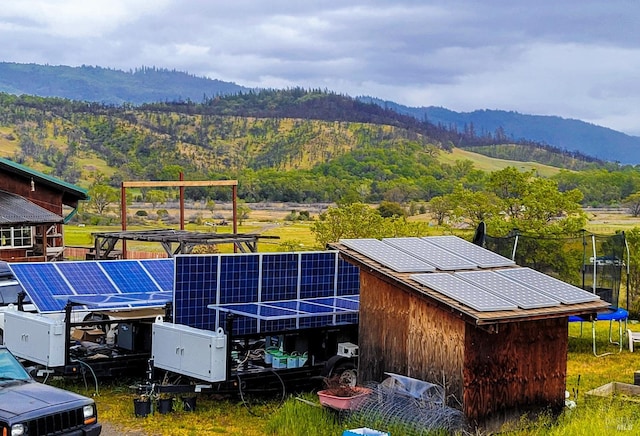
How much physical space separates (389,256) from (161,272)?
6.33 m

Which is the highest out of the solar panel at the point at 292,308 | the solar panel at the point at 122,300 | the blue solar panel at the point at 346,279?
the blue solar panel at the point at 346,279

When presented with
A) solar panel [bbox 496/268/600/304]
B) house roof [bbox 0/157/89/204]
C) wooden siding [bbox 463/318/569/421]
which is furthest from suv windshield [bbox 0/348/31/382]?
house roof [bbox 0/157/89/204]

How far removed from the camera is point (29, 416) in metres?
9.30

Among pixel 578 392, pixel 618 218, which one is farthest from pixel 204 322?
pixel 618 218

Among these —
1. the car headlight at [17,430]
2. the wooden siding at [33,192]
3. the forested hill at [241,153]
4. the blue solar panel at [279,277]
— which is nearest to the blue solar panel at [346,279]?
the blue solar panel at [279,277]

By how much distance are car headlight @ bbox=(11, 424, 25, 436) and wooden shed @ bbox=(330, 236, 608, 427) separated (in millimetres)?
5130

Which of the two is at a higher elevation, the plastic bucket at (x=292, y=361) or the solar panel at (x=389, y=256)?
the solar panel at (x=389, y=256)

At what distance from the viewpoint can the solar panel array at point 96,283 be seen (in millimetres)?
14250

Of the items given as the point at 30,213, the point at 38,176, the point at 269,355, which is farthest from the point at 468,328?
the point at 38,176

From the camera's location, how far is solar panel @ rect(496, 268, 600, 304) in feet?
39.0

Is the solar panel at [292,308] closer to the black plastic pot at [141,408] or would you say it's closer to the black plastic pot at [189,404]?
the black plastic pot at [189,404]

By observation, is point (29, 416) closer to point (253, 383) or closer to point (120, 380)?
point (253, 383)

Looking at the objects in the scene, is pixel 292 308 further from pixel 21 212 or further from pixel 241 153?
pixel 241 153

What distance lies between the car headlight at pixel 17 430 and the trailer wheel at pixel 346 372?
5.62 m
